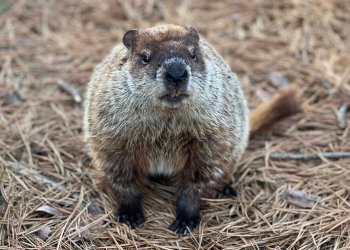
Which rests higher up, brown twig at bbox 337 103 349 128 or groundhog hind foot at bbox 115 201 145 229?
brown twig at bbox 337 103 349 128

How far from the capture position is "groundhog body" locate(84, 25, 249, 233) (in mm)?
3633

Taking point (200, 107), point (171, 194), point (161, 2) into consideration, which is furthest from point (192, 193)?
point (161, 2)

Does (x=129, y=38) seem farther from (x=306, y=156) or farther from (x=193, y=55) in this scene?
(x=306, y=156)

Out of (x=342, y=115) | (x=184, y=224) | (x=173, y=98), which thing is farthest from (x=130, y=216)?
(x=342, y=115)

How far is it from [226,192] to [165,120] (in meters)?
0.96

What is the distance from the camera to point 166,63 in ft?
11.5

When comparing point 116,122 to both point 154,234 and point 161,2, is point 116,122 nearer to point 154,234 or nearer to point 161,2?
point 154,234

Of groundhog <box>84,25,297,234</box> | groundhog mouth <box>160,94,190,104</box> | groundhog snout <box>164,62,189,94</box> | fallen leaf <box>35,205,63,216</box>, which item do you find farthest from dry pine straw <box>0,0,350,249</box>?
groundhog snout <box>164,62,189,94</box>

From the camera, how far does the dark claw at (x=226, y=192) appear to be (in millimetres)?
4477

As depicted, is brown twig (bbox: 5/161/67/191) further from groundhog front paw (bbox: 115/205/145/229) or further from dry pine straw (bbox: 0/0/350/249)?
groundhog front paw (bbox: 115/205/145/229)

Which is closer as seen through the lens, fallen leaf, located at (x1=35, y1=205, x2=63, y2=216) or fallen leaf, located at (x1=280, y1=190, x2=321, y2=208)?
fallen leaf, located at (x1=35, y1=205, x2=63, y2=216)

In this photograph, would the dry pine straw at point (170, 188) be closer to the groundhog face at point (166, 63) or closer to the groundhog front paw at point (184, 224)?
the groundhog front paw at point (184, 224)

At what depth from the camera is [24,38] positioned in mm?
6379

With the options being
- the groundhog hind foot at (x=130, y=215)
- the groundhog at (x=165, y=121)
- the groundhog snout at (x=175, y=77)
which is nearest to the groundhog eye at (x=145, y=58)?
the groundhog at (x=165, y=121)
